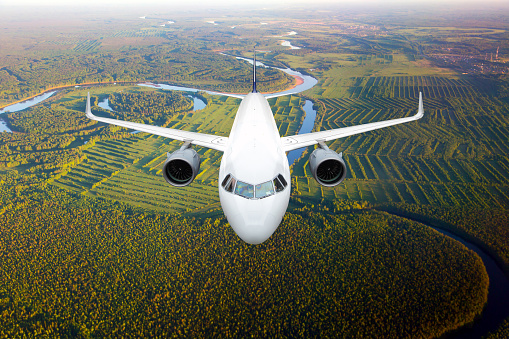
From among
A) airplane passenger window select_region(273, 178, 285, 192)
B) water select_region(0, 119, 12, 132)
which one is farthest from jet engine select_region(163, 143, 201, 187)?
water select_region(0, 119, 12, 132)

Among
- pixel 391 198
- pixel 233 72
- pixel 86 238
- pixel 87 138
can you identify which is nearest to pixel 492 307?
pixel 391 198

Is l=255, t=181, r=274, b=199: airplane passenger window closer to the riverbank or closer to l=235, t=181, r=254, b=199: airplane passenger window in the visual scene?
l=235, t=181, r=254, b=199: airplane passenger window

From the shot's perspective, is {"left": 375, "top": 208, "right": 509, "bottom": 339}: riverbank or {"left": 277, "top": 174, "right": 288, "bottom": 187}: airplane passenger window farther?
{"left": 375, "top": 208, "right": 509, "bottom": 339}: riverbank

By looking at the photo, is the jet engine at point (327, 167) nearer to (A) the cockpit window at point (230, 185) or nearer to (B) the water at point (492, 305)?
A: (A) the cockpit window at point (230, 185)

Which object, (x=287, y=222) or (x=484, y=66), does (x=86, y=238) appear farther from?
(x=484, y=66)

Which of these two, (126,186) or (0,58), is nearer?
(126,186)
